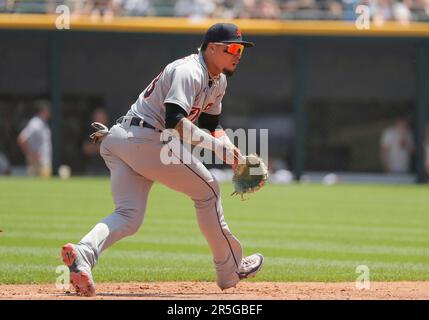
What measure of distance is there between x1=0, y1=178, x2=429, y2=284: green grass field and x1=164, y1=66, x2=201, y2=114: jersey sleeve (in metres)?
2.13

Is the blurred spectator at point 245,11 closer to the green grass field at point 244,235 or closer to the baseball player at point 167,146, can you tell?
the green grass field at point 244,235

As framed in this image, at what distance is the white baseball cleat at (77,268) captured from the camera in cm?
652

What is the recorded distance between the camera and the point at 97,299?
662 centimetres

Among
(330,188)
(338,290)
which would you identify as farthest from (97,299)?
(330,188)

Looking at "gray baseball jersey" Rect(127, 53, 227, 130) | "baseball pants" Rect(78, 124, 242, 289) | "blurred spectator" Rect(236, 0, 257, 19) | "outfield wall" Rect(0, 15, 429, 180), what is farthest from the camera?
"outfield wall" Rect(0, 15, 429, 180)

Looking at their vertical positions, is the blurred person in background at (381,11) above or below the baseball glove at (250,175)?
above

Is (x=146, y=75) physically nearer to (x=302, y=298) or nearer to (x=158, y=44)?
(x=158, y=44)

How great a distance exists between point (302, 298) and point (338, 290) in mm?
714

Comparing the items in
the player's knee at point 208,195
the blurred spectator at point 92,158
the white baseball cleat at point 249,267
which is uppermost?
the player's knee at point 208,195

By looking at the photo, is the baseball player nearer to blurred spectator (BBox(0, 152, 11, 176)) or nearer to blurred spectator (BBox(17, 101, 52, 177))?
blurred spectator (BBox(17, 101, 52, 177))

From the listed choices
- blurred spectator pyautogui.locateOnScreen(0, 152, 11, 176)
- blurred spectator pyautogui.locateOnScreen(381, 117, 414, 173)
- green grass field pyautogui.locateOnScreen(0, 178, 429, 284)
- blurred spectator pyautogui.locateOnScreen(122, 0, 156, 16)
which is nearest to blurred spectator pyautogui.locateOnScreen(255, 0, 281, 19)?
blurred spectator pyautogui.locateOnScreen(122, 0, 156, 16)

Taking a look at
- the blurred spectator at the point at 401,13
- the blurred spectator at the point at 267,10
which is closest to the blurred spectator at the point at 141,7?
the blurred spectator at the point at 267,10

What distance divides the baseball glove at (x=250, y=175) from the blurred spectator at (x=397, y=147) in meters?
17.3

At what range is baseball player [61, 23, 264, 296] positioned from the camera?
6730mm
